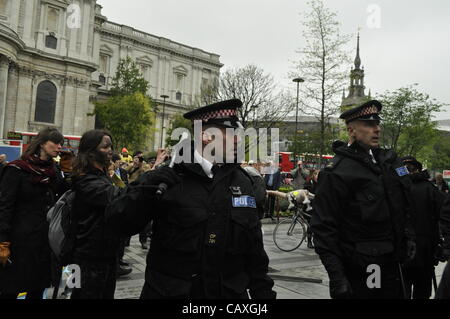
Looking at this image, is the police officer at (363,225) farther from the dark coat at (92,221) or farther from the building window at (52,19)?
the building window at (52,19)

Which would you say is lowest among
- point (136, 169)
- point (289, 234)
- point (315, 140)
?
point (289, 234)

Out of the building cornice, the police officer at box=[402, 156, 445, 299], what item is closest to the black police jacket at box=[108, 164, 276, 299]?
the police officer at box=[402, 156, 445, 299]

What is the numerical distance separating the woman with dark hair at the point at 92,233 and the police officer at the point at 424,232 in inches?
119

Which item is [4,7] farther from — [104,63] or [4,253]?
[4,253]

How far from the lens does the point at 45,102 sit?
42.1 metres

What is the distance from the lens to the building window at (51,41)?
42.3 metres

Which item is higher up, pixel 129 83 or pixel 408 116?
pixel 129 83

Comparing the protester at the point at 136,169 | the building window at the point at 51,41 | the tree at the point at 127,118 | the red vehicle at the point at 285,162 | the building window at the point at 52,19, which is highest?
the building window at the point at 52,19

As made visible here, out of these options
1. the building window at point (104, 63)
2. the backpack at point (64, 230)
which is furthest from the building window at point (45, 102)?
the backpack at point (64, 230)

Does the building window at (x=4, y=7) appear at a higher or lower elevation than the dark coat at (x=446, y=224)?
higher

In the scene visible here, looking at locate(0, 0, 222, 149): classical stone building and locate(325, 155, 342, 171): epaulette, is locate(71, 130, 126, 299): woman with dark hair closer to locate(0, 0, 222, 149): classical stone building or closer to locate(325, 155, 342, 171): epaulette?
locate(325, 155, 342, 171): epaulette

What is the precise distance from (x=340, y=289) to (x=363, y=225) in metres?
0.53

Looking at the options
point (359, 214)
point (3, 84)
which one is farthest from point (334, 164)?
point (3, 84)

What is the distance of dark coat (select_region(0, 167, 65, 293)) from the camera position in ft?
11.6
